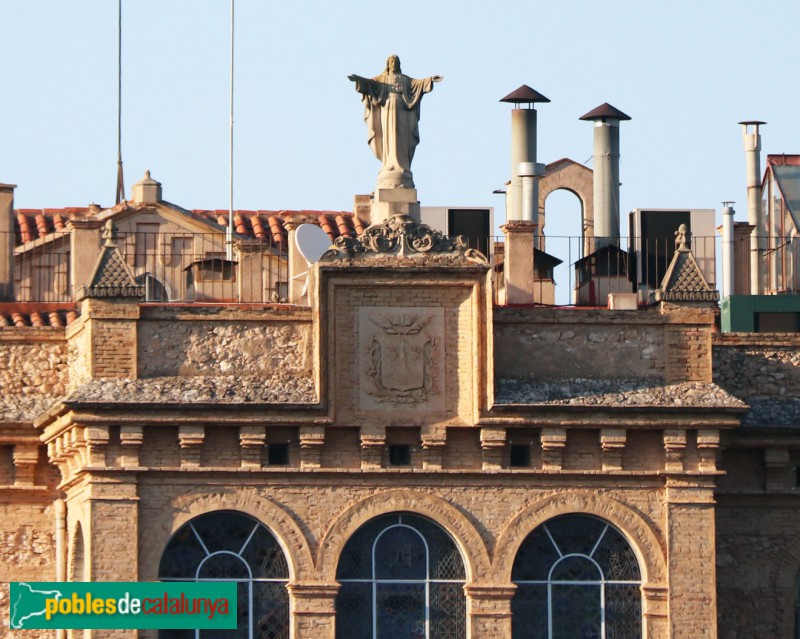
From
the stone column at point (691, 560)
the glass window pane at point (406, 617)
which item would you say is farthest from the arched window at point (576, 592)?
the glass window pane at point (406, 617)

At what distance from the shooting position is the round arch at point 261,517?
49.3 metres

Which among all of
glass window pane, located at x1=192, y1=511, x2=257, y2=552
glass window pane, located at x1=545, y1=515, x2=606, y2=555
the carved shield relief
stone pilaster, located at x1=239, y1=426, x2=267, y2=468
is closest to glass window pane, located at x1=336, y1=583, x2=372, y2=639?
glass window pane, located at x1=192, y1=511, x2=257, y2=552

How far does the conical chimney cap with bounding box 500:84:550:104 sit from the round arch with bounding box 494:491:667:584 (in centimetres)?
1344

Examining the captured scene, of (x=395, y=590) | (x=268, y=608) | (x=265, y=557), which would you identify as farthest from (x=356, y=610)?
(x=265, y=557)

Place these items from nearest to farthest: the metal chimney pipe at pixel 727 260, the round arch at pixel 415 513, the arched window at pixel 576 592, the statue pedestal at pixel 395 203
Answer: the round arch at pixel 415 513
the arched window at pixel 576 592
the statue pedestal at pixel 395 203
the metal chimney pipe at pixel 727 260

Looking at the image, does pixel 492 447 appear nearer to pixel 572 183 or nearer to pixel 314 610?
pixel 314 610

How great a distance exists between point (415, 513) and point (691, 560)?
468cm

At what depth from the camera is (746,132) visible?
63938 mm

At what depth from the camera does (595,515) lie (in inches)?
1965

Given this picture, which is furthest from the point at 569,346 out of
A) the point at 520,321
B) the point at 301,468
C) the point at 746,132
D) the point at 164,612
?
the point at 746,132

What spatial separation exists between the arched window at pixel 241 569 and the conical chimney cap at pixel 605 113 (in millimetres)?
15054

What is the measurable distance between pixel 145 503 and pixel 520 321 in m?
7.09

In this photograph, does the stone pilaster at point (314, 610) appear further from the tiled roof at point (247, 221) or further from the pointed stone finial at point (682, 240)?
the tiled roof at point (247, 221)

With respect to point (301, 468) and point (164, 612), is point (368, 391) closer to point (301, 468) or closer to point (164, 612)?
point (301, 468)
